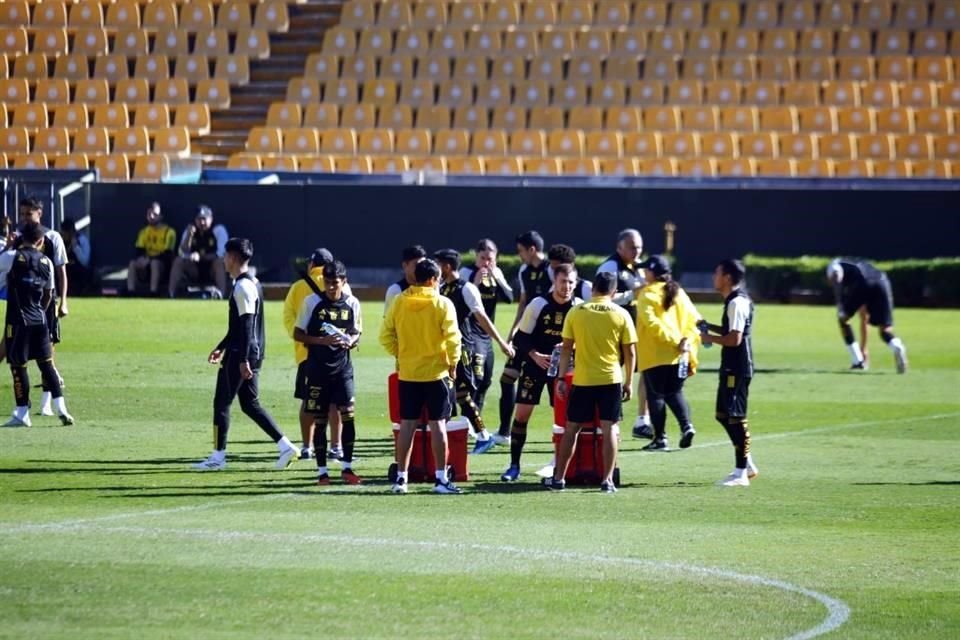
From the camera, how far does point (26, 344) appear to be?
56.6 ft

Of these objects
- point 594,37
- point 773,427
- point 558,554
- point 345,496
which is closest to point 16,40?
point 594,37

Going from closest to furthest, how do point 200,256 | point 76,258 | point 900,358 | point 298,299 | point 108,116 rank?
point 298,299, point 900,358, point 200,256, point 76,258, point 108,116

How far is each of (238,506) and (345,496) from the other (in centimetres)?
91

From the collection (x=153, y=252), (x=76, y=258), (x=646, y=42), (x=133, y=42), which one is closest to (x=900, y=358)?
(x=153, y=252)

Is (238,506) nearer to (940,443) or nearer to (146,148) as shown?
(940,443)

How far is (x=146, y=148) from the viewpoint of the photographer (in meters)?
38.3

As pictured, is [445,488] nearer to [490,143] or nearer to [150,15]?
[490,143]

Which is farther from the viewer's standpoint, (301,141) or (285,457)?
(301,141)

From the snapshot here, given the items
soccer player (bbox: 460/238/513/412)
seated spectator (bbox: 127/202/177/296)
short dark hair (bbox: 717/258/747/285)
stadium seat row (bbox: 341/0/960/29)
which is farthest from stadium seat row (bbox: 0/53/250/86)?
short dark hair (bbox: 717/258/747/285)

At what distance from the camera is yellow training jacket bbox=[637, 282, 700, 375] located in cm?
1667

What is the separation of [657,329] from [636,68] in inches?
892

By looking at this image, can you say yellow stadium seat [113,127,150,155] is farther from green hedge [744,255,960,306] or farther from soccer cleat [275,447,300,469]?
soccer cleat [275,447,300,469]

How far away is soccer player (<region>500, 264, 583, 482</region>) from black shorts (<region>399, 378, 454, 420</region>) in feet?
4.22

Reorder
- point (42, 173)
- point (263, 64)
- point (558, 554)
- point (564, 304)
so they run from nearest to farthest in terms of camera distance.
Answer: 1. point (558, 554)
2. point (564, 304)
3. point (42, 173)
4. point (263, 64)
